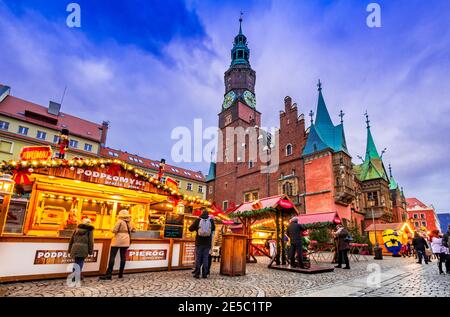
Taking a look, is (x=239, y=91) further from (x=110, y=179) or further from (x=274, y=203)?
(x=110, y=179)

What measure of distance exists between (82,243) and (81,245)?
0.16 feet

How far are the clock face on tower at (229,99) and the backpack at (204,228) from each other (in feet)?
115

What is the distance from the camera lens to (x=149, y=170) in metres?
41.5

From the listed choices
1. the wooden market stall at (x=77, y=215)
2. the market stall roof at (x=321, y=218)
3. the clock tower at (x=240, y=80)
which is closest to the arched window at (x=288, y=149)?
the clock tower at (x=240, y=80)

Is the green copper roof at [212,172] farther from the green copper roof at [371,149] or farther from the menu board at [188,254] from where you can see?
the menu board at [188,254]

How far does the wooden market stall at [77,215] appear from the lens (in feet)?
19.9

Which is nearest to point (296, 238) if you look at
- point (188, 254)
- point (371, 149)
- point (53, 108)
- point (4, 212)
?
point (188, 254)

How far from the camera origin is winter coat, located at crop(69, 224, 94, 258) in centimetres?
583

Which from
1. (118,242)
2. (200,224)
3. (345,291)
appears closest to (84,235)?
(118,242)

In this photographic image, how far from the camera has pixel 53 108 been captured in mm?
34062

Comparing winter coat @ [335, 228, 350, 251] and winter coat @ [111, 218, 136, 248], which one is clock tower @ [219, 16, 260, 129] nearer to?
winter coat @ [335, 228, 350, 251]

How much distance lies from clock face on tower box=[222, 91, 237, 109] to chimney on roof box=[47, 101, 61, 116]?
24.1 metres

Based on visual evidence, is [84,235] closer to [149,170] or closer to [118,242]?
[118,242]
